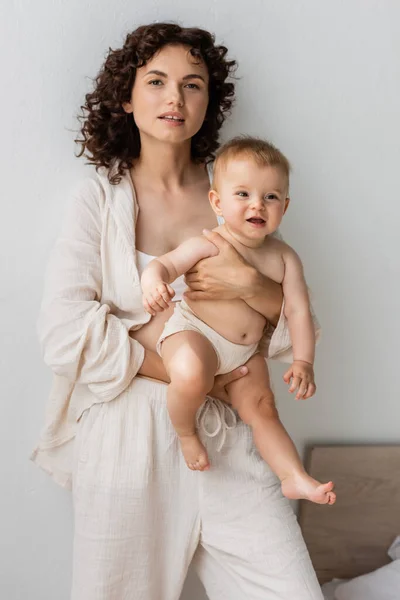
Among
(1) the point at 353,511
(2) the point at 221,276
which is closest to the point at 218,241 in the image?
(2) the point at 221,276

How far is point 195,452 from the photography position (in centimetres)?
158

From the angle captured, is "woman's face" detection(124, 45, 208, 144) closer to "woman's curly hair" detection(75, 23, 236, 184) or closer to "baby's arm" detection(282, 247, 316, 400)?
"woman's curly hair" detection(75, 23, 236, 184)

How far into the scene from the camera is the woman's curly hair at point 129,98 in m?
1.71

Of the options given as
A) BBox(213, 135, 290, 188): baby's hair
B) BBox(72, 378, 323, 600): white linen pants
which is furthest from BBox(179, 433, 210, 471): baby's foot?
BBox(213, 135, 290, 188): baby's hair

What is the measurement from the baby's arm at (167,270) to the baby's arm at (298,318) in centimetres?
16

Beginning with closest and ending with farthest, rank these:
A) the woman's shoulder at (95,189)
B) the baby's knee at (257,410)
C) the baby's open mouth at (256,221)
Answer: the baby's open mouth at (256,221) → the baby's knee at (257,410) → the woman's shoulder at (95,189)

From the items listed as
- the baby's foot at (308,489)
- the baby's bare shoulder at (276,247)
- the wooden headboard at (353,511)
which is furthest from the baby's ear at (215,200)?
the wooden headboard at (353,511)

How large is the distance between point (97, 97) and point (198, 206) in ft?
1.06

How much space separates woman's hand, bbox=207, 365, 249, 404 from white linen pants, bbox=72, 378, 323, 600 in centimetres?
3

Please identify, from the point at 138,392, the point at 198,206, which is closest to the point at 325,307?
the point at 198,206

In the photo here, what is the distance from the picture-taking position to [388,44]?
200 cm

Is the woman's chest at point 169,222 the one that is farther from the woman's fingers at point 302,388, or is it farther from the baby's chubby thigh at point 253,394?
the woman's fingers at point 302,388

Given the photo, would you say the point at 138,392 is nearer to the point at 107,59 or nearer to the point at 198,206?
the point at 198,206

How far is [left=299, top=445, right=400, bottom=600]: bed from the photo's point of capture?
2188 mm
